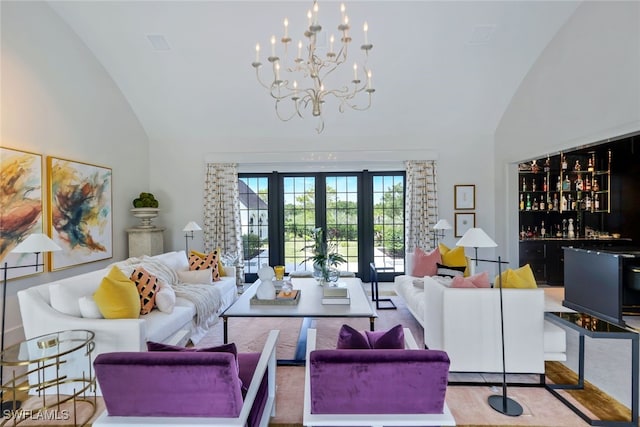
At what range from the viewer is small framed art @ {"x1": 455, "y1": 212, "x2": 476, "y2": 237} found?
614 centimetres

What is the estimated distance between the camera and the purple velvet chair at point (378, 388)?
148 cm

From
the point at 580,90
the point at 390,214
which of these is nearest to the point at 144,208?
the point at 390,214

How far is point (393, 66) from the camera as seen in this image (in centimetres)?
491

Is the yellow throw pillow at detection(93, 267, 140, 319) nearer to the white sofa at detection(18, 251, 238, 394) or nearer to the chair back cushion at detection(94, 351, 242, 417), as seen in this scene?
the white sofa at detection(18, 251, 238, 394)

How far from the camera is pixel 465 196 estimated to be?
614cm

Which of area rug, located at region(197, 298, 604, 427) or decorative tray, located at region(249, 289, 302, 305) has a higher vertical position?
decorative tray, located at region(249, 289, 302, 305)

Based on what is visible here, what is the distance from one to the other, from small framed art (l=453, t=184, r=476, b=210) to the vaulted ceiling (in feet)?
3.44

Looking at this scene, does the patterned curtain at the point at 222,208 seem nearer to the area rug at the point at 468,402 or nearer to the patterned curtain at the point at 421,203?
the area rug at the point at 468,402

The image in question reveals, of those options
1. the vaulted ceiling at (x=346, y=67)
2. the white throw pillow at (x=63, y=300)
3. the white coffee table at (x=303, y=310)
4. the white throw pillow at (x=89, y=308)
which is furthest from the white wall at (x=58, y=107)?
the white coffee table at (x=303, y=310)

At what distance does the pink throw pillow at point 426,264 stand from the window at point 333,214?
5.06 ft

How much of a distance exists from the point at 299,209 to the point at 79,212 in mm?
3570

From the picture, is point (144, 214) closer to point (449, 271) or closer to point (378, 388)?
point (449, 271)

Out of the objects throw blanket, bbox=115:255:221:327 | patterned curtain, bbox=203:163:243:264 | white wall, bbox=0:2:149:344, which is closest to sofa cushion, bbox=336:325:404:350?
throw blanket, bbox=115:255:221:327

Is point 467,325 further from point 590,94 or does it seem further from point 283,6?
point 283,6
